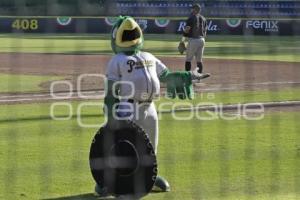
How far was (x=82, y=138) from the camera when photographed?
9461 mm

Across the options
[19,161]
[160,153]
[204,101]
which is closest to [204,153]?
[160,153]

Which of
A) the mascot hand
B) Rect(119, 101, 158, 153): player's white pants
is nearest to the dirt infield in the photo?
the mascot hand

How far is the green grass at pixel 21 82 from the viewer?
49.0 feet

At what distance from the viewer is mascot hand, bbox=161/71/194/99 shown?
23.1 ft

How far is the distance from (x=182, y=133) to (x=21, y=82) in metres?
6.93

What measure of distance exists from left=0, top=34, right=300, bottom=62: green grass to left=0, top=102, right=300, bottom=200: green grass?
11860 millimetres

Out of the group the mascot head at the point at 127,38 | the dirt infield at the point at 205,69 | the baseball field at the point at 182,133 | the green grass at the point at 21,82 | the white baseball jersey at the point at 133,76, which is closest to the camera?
the white baseball jersey at the point at 133,76

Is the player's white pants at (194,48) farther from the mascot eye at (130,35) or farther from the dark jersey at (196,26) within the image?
the mascot eye at (130,35)

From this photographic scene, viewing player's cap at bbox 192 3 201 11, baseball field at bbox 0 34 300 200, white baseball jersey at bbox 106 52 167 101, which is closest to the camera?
white baseball jersey at bbox 106 52 167 101

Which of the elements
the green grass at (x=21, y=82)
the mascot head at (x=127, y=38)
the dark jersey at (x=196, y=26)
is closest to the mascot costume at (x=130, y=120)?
the mascot head at (x=127, y=38)

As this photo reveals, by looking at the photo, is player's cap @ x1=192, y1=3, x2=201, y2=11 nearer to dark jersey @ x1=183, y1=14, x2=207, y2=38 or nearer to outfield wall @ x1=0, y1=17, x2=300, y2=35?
dark jersey @ x1=183, y1=14, x2=207, y2=38

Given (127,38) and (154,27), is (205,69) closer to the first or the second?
(127,38)

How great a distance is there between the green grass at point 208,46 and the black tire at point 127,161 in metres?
15.6

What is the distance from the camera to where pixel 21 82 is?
16.2m
